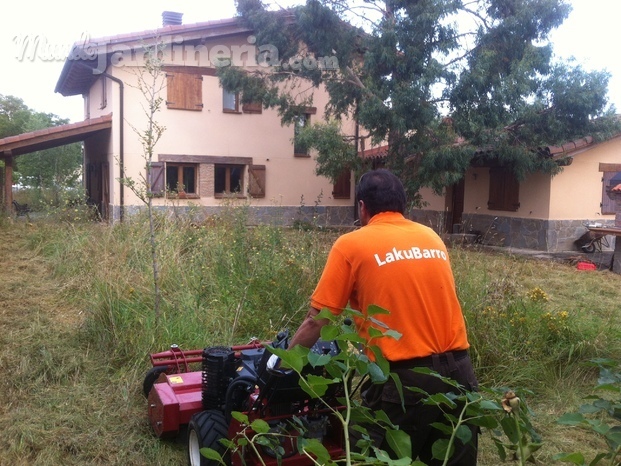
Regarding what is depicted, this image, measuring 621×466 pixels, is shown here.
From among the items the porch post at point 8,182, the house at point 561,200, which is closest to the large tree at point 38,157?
the porch post at point 8,182

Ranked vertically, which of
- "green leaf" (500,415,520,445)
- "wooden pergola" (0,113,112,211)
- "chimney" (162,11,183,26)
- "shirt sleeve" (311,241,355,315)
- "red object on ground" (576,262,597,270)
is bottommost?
"red object on ground" (576,262,597,270)

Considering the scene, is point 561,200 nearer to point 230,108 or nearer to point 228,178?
point 228,178

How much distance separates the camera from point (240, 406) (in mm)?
3539

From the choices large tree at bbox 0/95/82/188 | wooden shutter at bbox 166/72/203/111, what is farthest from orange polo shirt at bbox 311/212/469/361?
large tree at bbox 0/95/82/188

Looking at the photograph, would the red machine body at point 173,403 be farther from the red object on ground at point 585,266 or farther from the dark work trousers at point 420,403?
the red object on ground at point 585,266

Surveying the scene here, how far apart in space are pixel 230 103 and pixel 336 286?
1866 cm

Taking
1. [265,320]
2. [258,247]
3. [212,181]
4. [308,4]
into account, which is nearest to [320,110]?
[212,181]

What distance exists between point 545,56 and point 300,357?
15574 mm

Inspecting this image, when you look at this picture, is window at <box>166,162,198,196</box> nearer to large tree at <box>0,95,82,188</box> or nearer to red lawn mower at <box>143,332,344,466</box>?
large tree at <box>0,95,82,188</box>

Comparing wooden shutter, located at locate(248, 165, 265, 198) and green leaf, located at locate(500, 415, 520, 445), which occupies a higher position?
wooden shutter, located at locate(248, 165, 265, 198)

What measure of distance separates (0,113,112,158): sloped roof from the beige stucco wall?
1.74ft

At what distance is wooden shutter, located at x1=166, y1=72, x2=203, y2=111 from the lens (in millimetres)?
19484

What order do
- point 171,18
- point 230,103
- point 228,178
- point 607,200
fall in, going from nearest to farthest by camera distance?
point 607,200, point 230,103, point 228,178, point 171,18

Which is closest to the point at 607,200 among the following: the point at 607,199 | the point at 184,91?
the point at 607,199
